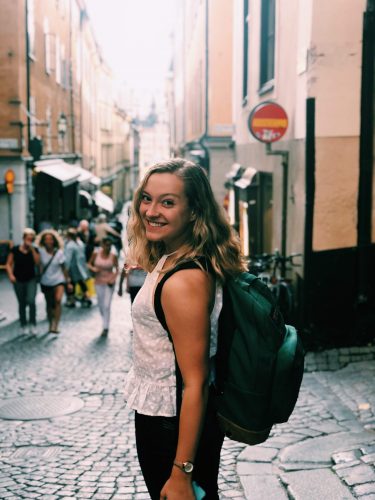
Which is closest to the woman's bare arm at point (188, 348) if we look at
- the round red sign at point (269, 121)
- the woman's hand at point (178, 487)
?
the woman's hand at point (178, 487)

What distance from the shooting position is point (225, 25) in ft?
75.6

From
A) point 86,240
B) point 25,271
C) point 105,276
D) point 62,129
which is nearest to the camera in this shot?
point 25,271

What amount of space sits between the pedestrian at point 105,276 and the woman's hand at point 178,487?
358 inches

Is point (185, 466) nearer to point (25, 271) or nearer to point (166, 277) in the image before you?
point (166, 277)

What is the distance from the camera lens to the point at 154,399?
2596mm

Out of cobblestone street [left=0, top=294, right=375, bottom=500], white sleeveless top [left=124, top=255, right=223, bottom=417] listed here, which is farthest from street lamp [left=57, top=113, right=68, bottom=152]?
white sleeveless top [left=124, top=255, right=223, bottom=417]

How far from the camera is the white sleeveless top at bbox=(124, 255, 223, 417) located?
2541mm

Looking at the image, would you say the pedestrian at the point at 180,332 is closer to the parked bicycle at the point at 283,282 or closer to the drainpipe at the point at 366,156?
the parked bicycle at the point at 283,282

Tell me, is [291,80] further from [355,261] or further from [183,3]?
[183,3]

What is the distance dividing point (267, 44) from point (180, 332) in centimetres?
1180

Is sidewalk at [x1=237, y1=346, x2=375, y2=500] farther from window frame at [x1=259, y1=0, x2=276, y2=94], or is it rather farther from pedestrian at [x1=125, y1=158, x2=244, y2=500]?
window frame at [x1=259, y1=0, x2=276, y2=94]

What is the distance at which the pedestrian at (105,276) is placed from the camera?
1152 cm

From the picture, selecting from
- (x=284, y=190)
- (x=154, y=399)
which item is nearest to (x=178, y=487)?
(x=154, y=399)

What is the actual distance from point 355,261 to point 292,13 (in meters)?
3.79
